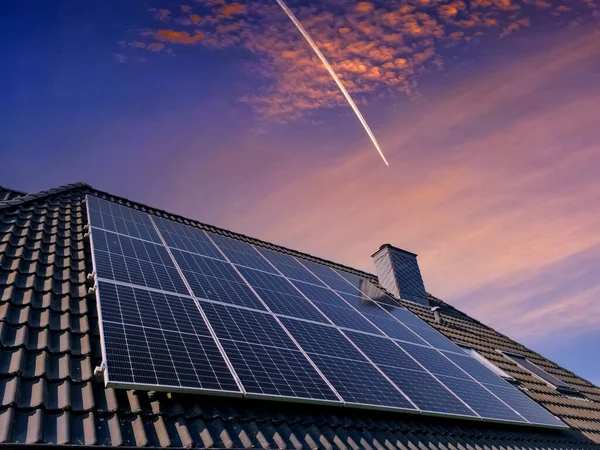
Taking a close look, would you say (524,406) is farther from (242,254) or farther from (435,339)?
(242,254)

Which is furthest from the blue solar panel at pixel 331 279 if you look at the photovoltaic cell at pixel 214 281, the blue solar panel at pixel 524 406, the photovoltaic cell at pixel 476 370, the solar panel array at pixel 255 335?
the blue solar panel at pixel 524 406

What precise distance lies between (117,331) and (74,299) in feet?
4.92

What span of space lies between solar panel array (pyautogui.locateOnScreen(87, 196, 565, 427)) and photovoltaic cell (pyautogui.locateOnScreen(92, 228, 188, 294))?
0.03m

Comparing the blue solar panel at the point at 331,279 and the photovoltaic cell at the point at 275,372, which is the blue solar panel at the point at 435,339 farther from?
the photovoltaic cell at the point at 275,372

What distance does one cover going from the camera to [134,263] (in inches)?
289

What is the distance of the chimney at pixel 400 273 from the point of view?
15914mm

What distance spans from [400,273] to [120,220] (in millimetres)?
10660

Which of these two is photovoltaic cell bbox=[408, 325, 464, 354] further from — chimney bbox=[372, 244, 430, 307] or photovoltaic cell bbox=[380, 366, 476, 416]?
chimney bbox=[372, 244, 430, 307]

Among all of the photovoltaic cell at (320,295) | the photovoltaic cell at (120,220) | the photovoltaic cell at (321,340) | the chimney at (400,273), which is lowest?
the photovoltaic cell at (321,340)

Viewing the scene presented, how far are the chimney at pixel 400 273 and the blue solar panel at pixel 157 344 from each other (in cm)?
1080

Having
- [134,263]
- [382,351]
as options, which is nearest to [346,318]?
[382,351]

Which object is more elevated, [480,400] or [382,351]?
[382,351]

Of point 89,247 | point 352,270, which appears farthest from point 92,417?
point 352,270

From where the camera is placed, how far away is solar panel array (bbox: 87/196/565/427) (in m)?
5.30
